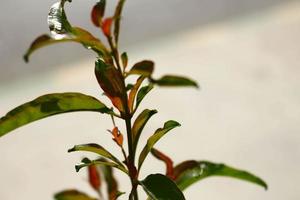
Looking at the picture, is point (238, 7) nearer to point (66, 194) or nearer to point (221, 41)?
point (221, 41)

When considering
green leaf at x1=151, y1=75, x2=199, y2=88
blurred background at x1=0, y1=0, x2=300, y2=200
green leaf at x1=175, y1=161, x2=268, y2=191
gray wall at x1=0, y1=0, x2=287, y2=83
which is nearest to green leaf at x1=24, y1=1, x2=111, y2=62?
A: green leaf at x1=151, y1=75, x2=199, y2=88

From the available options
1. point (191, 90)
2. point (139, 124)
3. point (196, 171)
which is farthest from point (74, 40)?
point (191, 90)

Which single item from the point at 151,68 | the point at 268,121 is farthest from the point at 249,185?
the point at 151,68

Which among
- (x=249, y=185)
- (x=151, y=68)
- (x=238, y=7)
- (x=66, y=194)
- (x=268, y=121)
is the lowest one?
(x=66, y=194)

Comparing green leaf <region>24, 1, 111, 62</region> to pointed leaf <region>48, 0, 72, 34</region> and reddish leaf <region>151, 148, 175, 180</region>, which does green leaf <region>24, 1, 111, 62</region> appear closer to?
pointed leaf <region>48, 0, 72, 34</region>

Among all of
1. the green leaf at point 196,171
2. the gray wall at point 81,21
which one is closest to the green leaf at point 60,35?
the green leaf at point 196,171

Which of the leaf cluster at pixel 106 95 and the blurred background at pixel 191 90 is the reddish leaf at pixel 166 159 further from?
the blurred background at pixel 191 90

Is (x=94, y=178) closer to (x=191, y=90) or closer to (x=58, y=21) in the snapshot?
(x=58, y=21)
